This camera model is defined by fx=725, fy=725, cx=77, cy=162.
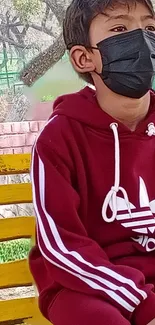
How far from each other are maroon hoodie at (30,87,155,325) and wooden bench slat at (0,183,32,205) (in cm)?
41

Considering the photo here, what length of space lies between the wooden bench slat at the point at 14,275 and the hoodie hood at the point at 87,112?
0.58 metres

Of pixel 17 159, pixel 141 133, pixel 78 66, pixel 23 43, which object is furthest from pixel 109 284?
pixel 23 43

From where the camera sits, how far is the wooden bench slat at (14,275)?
75.7 inches

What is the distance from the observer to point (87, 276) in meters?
1.34

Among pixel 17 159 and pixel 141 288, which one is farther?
pixel 17 159

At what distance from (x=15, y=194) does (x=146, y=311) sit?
70cm

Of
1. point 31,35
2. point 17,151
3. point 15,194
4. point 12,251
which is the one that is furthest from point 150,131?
point 31,35

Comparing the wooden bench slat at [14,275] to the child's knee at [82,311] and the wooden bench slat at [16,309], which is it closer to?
the wooden bench slat at [16,309]

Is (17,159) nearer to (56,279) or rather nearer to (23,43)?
(56,279)

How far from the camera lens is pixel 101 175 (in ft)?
4.77

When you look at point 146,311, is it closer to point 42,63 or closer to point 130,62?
point 130,62

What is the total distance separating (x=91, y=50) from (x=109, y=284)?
48 cm

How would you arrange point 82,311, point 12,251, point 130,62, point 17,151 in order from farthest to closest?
point 17,151 < point 12,251 < point 130,62 < point 82,311

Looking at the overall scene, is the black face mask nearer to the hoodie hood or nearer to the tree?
the hoodie hood
